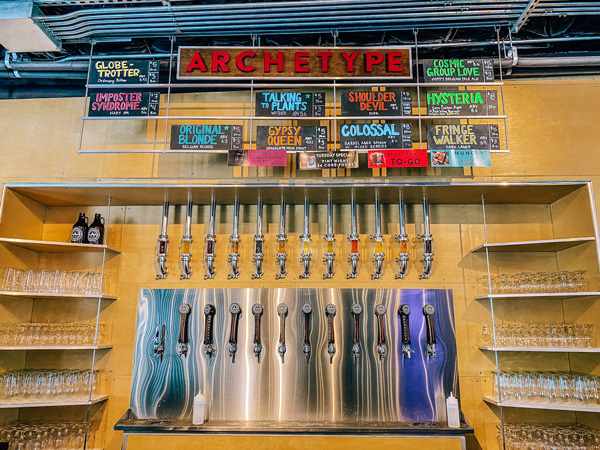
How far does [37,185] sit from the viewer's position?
11.8ft

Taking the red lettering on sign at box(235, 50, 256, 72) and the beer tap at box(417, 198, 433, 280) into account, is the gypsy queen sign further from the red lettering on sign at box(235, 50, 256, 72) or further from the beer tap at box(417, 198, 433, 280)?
the beer tap at box(417, 198, 433, 280)

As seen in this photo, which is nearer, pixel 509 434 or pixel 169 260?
pixel 509 434

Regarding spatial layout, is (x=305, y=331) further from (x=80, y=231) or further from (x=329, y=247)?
(x=80, y=231)

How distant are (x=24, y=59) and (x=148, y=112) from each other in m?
1.30

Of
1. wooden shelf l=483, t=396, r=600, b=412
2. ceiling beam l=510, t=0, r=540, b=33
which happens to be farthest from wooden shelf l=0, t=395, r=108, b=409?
ceiling beam l=510, t=0, r=540, b=33

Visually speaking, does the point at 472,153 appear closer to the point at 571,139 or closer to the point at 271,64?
the point at 571,139

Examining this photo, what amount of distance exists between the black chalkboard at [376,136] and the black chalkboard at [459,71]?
0.48 metres

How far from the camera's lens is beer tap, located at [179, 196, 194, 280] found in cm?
374

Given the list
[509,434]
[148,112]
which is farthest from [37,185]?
[509,434]

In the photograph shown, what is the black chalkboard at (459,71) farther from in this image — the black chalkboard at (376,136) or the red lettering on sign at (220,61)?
the red lettering on sign at (220,61)

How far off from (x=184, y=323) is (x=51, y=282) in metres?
1.05

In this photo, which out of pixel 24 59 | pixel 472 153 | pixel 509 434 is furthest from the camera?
A: pixel 24 59

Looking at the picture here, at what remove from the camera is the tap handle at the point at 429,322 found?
11.6ft

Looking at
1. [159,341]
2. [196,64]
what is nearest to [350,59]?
[196,64]
